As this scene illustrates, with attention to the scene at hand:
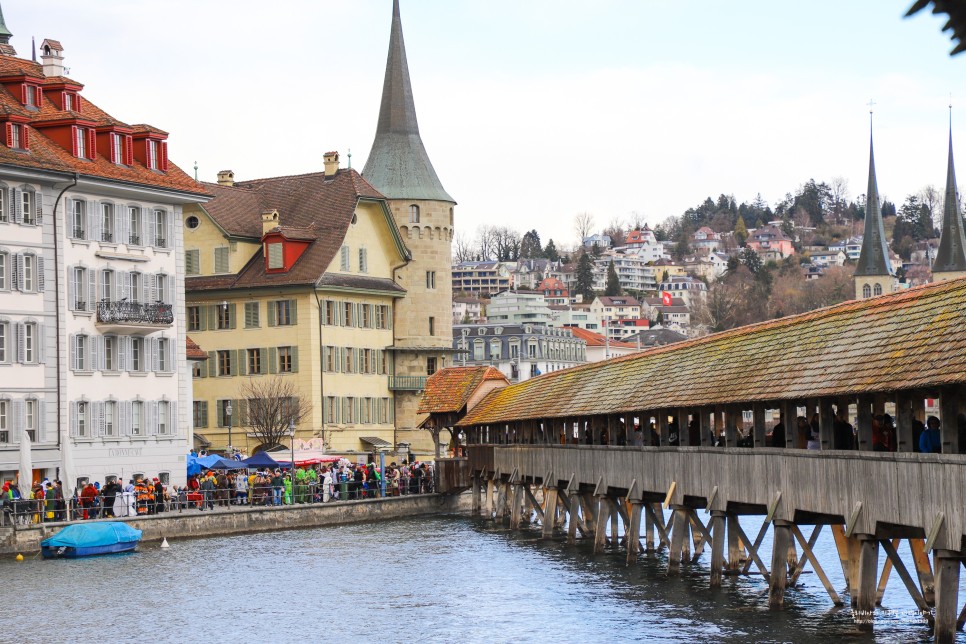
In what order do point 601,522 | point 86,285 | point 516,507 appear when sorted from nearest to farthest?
1. point 601,522
2. point 516,507
3. point 86,285

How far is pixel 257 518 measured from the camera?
56.9m

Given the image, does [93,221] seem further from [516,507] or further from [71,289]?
[516,507]

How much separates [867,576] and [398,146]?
74316 millimetres

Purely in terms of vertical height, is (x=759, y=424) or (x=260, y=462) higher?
(x=759, y=424)

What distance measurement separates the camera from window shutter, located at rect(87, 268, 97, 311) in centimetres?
6081

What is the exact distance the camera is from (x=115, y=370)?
6234cm

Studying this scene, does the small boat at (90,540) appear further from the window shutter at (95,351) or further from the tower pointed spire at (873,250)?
the tower pointed spire at (873,250)

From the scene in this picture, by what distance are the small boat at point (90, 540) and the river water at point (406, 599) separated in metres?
0.44

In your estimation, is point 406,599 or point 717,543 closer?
point 717,543

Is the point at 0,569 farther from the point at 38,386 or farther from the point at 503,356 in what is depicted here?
the point at 503,356

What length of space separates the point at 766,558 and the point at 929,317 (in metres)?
21.5

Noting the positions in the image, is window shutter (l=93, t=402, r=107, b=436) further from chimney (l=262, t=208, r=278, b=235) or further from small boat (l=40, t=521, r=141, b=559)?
chimney (l=262, t=208, r=278, b=235)

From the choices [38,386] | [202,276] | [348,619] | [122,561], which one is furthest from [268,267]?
[348,619]

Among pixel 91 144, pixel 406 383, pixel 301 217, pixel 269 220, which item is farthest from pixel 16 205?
pixel 406 383
